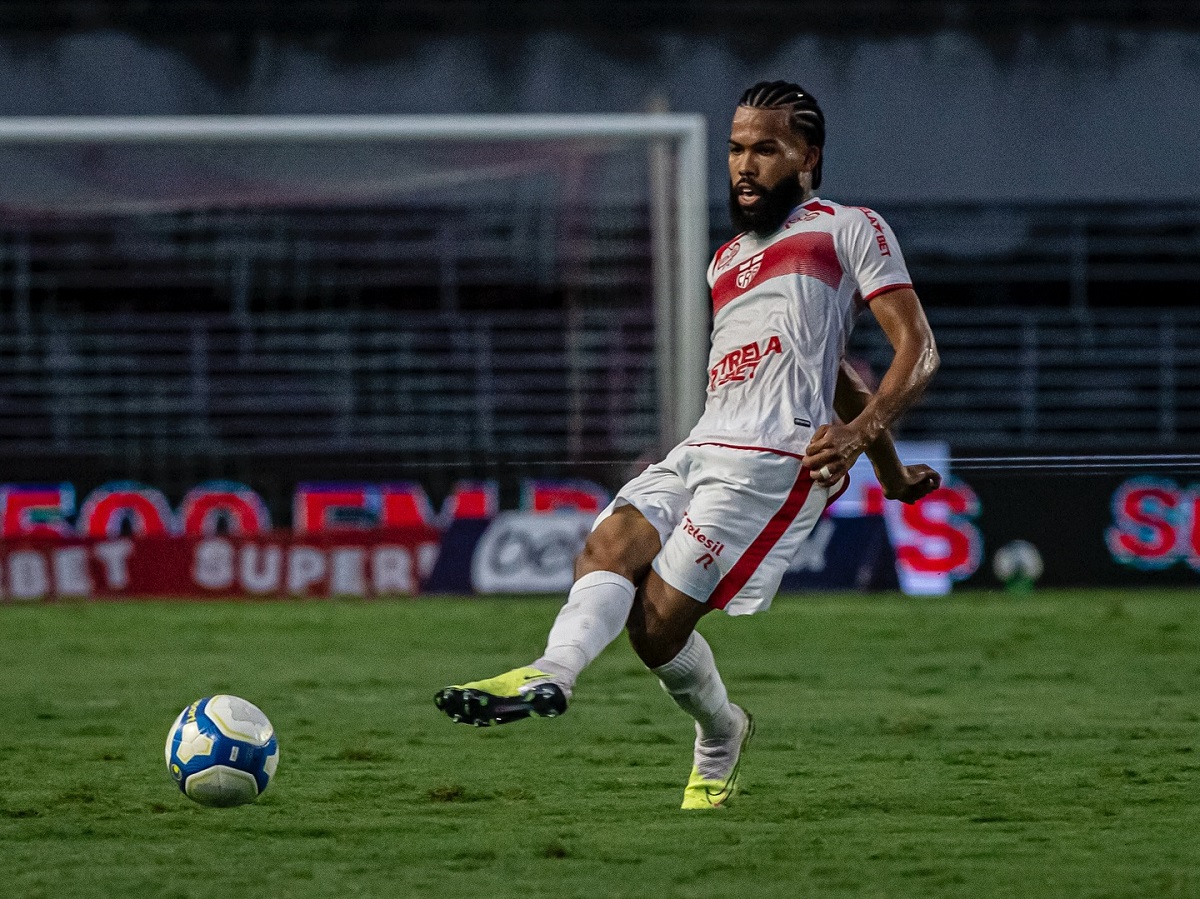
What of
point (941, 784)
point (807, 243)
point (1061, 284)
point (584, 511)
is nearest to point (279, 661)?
point (584, 511)

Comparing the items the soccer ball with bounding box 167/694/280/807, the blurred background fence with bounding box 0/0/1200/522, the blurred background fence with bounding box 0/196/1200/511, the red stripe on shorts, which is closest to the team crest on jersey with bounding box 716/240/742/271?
the red stripe on shorts

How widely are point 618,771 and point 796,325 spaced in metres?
1.62

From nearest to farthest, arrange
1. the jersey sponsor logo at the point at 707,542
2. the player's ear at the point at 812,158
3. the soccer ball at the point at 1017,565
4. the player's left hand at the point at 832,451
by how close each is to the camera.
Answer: the player's left hand at the point at 832,451 < the jersey sponsor logo at the point at 707,542 < the player's ear at the point at 812,158 < the soccer ball at the point at 1017,565

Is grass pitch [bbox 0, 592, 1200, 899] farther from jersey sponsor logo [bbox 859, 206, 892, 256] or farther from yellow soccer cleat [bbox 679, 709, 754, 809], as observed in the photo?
jersey sponsor logo [bbox 859, 206, 892, 256]

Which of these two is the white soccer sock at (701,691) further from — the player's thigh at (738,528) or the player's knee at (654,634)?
the player's thigh at (738,528)

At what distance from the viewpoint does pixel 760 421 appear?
189 inches

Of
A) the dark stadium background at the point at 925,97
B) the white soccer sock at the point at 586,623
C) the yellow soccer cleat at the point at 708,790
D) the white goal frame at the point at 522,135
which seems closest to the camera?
the white soccer sock at the point at 586,623

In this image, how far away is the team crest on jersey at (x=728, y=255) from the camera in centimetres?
505

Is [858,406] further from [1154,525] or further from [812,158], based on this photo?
[1154,525]

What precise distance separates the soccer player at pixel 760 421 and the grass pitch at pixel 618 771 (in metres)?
0.52

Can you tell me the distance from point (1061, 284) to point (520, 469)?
18.7ft

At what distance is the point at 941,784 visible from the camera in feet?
18.1

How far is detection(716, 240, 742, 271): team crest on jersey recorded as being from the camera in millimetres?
5047

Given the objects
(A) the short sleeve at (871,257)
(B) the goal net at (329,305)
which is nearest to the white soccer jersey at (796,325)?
(A) the short sleeve at (871,257)
